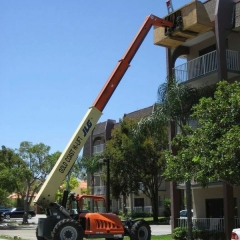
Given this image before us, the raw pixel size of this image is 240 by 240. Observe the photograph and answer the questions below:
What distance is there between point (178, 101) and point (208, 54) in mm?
3623

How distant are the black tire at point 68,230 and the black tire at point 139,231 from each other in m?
2.81

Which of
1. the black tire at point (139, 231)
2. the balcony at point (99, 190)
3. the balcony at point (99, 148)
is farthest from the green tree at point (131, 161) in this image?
the black tire at point (139, 231)

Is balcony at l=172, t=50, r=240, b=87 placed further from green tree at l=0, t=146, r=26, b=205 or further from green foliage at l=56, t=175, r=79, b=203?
green tree at l=0, t=146, r=26, b=205

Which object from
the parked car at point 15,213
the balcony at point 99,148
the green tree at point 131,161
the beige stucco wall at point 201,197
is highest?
the balcony at point 99,148

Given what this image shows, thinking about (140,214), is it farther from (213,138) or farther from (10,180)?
(213,138)

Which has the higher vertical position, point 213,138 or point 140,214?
point 213,138

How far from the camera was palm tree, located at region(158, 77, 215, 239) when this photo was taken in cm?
2194

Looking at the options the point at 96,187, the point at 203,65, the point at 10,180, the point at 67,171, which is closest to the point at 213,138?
the point at 67,171

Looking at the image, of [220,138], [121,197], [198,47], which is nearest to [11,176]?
[198,47]

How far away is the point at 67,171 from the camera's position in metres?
18.5

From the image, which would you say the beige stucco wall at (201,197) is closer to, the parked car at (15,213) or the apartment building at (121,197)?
the apartment building at (121,197)

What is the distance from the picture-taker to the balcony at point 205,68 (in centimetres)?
2356

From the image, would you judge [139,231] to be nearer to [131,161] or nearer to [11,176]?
[11,176]

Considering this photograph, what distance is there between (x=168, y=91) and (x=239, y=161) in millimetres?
8298
